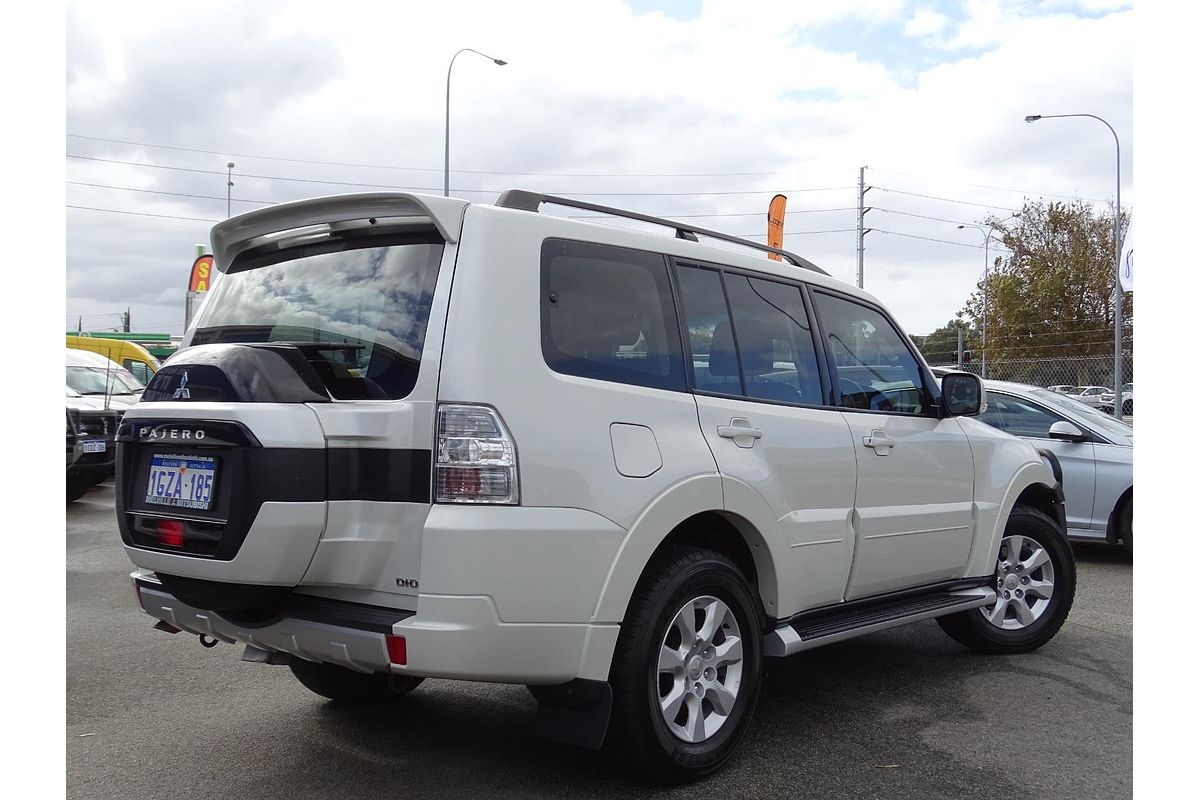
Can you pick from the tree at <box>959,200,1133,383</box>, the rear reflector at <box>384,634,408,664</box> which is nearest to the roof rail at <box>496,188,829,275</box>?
the rear reflector at <box>384,634,408,664</box>

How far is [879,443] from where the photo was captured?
188 inches

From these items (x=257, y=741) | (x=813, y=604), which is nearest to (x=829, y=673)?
(x=813, y=604)

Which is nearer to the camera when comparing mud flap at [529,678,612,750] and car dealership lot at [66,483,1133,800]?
mud flap at [529,678,612,750]

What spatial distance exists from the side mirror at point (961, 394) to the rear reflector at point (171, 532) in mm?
3786

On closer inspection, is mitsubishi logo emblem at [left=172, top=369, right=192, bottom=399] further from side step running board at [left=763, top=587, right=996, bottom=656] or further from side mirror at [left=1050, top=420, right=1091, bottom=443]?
side mirror at [left=1050, top=420, right=1091, bottom=443]

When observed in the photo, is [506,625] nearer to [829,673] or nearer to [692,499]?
[692,499]

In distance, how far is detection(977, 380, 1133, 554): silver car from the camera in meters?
8.35

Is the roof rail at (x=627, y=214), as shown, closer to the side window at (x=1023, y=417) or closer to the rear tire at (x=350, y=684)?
the rear tire at (x=350, y=684)

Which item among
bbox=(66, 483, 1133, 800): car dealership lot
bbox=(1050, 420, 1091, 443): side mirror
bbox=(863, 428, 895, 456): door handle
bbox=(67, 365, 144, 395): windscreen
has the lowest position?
bbox=(66, 483, 1133, 800): car dealership lot

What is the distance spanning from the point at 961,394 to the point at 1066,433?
3.91m

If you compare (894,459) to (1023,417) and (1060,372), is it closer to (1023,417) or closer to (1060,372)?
(1023,417)

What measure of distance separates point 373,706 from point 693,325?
2.35m

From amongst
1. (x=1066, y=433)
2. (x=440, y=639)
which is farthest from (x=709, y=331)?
(x=1066, y=433)

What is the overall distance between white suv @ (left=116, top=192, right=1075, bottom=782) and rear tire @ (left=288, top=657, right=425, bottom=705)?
164mm
